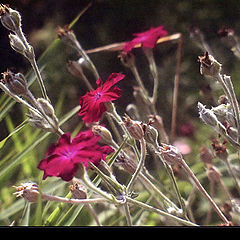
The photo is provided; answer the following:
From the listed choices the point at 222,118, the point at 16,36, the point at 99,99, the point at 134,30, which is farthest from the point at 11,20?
the point at 134,30

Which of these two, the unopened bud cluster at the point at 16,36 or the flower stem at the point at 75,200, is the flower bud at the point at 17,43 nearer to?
the unopened bud cluster at the point at 16,36

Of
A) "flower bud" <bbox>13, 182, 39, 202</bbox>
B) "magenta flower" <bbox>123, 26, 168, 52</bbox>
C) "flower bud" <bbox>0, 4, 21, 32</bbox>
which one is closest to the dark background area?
"magenta flower" <bbox>123, 26, 168, 52</bbox>

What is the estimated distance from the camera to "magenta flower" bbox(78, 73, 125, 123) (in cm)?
48

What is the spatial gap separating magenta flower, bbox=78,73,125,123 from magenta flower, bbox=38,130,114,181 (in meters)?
0.06

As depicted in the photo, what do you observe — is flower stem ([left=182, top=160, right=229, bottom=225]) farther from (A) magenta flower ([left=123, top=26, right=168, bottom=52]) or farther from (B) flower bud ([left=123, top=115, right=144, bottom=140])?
(A) magenta flower ([left=123, top=26, right=168, bottom=52])

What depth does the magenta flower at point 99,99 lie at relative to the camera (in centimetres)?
48

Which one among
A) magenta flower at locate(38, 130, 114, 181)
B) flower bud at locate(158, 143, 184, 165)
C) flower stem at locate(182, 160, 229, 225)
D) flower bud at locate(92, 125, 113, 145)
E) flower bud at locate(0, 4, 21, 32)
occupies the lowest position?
flower stem at locate(182, 160, 229, 225)

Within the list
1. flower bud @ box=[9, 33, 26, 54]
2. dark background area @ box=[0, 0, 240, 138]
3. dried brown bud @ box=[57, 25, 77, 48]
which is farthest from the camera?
dark background area @ box=[0, 0, 240, 138]

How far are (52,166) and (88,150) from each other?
0.03 metres

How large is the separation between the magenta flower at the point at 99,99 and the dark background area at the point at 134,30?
1.48ft

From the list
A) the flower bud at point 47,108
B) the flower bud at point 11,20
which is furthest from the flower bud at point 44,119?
the flower bud at point 11,20

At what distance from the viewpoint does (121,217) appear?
2.26 feet
